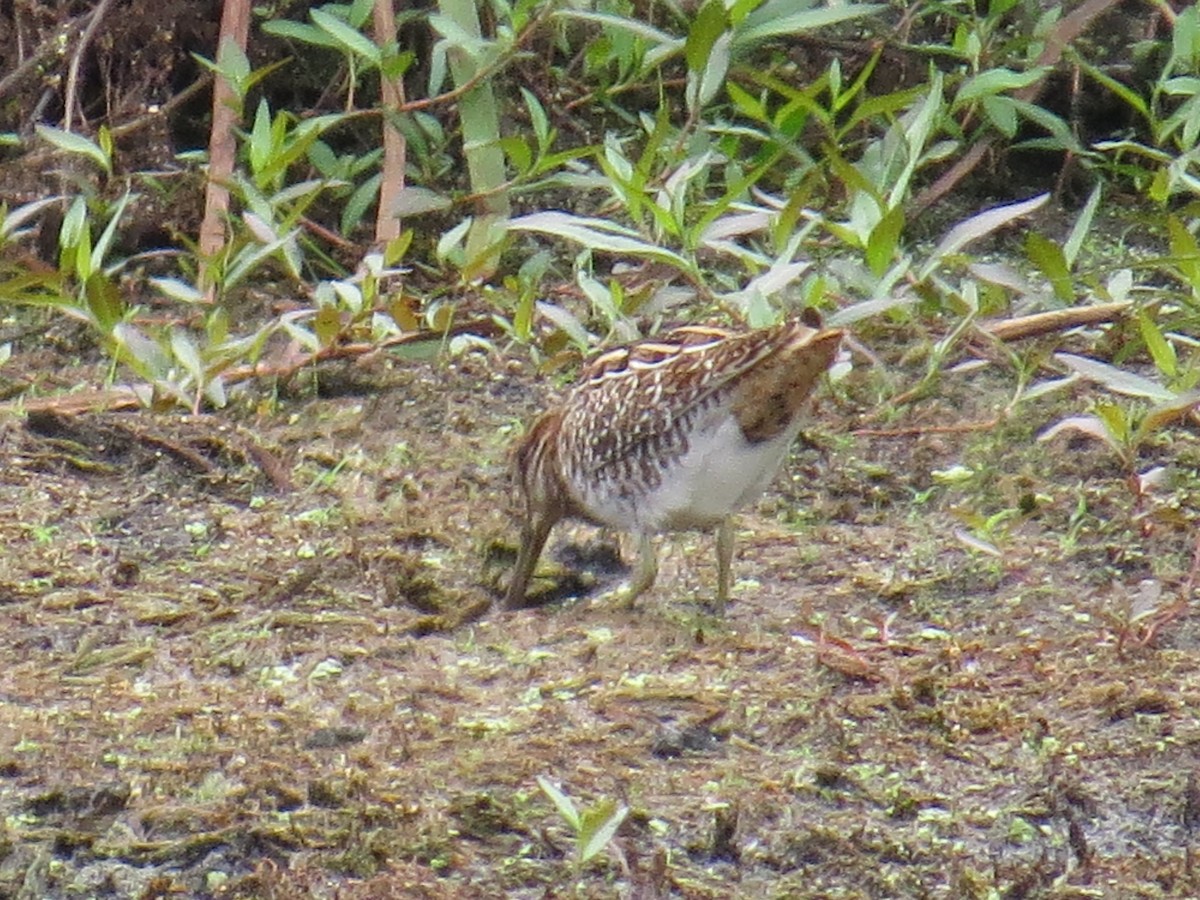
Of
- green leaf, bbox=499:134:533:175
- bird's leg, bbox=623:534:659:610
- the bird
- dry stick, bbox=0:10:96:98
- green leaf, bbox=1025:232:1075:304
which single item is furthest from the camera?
dry stick, bbox=0:10:96:98

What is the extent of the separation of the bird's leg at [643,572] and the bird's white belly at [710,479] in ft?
0.16

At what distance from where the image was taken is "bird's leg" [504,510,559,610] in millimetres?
5105

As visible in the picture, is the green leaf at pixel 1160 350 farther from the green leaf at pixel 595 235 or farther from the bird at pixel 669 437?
the green leaf at pixel 595 235

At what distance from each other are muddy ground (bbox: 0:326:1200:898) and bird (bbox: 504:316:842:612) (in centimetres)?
19

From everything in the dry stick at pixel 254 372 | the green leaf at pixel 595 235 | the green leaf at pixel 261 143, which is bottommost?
the dry stick at pixel 254 372

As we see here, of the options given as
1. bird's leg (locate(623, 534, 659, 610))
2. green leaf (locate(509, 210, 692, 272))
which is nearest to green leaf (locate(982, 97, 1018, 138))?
green leaf (locate(509, 210, 692, 272))

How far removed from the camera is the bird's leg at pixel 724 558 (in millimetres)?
4840

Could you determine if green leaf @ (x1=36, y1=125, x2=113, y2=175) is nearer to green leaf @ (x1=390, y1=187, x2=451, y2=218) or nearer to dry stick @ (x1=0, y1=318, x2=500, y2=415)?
dry stick @ (x1=0, y1=318, x2=500, y2=415)

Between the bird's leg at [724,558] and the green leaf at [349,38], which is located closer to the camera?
the bird's leg at [724,558]

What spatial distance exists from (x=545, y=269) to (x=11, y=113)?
174 cm

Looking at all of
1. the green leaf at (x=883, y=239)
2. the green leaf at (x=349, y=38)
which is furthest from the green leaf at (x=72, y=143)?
the green leaf at (x=883, y=239)

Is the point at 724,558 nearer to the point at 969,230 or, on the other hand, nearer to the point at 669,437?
the point at 669,437

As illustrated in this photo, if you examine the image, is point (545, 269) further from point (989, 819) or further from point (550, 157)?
point (989, 819)

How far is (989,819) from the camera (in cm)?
393
